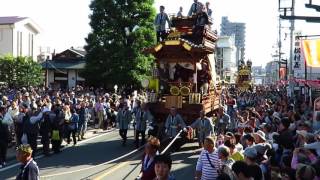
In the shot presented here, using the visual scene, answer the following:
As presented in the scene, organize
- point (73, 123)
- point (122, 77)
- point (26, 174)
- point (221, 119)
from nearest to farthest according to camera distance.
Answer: point (26, 174) → point (221, 119) → point (73, 123) → point (122, 77)

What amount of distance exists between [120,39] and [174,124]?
22.2 metres

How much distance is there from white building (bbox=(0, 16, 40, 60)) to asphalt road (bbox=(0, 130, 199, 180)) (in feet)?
150

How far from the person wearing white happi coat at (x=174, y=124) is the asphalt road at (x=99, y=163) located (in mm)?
847

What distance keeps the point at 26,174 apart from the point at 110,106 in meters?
18.7

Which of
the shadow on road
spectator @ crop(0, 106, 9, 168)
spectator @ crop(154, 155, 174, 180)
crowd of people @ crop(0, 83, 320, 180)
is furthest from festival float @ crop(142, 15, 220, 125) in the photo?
spectator @ crop(154, 155, 174, 180)

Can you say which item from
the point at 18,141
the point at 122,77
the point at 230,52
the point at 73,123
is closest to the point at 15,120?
the point at 18,141

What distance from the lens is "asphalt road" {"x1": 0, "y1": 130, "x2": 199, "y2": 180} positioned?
12727 mm

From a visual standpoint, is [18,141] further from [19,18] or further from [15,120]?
[19,18]

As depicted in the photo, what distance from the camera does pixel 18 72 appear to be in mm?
45312

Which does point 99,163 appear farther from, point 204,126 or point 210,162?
point 210,162

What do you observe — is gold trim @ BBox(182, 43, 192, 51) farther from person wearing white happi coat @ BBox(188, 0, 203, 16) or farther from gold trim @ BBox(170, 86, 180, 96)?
person wearing white happi coat @ BBox(188, 0, 203, 16)

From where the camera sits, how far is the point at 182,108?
55.6ft

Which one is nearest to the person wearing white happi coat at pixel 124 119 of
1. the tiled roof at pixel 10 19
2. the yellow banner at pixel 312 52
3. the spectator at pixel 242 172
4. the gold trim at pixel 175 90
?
the gold trim at pixel 175 90

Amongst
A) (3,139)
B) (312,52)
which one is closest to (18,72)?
(3,139)
